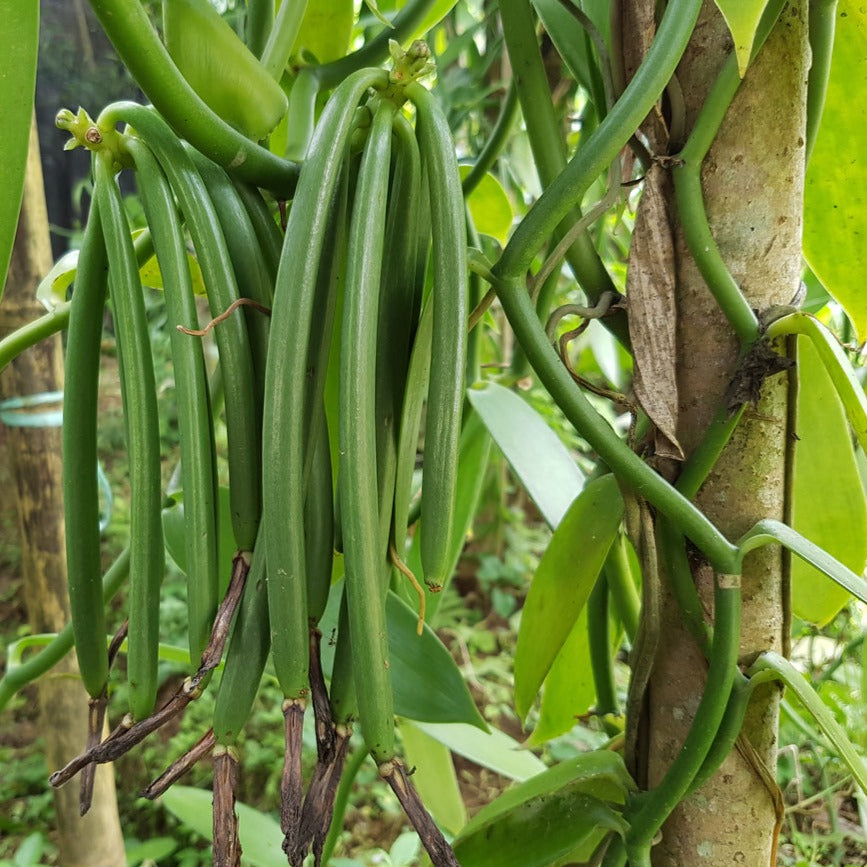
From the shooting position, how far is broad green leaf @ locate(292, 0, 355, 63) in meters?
0.45

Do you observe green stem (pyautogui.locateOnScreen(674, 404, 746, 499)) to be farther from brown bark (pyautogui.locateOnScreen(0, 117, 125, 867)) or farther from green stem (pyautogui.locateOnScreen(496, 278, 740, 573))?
brown bark (pyautogui.locateOnScreen(0, 117, 125, 867))

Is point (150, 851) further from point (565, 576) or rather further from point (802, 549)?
point (802, 549)

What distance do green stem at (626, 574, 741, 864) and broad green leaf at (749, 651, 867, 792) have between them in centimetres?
2

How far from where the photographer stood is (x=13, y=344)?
0.42 meters

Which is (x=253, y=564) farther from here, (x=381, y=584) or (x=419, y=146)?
(x=419, y=146)

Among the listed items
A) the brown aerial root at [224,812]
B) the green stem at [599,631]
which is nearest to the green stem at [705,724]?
the green stem at [599,631]

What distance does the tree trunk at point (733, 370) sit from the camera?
1.20 ft

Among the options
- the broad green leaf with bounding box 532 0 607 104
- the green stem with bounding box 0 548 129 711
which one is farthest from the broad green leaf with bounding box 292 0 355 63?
the green stem with bounding box 0 548 129 711

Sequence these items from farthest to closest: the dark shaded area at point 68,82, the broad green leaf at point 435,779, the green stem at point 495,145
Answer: the dark shaded area at point 68,82, the broad green leaf at point 435,779, the green stem at point 495,145

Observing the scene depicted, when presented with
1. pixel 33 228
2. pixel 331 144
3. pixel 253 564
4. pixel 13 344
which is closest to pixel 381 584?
pixel 253 564

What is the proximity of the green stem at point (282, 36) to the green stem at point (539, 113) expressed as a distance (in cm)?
11

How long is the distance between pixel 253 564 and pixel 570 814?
262 millimetres

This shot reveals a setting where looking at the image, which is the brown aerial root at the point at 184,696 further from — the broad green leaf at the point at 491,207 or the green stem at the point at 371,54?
the broad green leaf at the point at 491,207

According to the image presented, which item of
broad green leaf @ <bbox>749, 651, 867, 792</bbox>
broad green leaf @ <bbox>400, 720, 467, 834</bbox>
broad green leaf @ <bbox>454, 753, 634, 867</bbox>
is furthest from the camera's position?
broad green leaf @ <bbox>400, 720, 467, 834</bbox>
